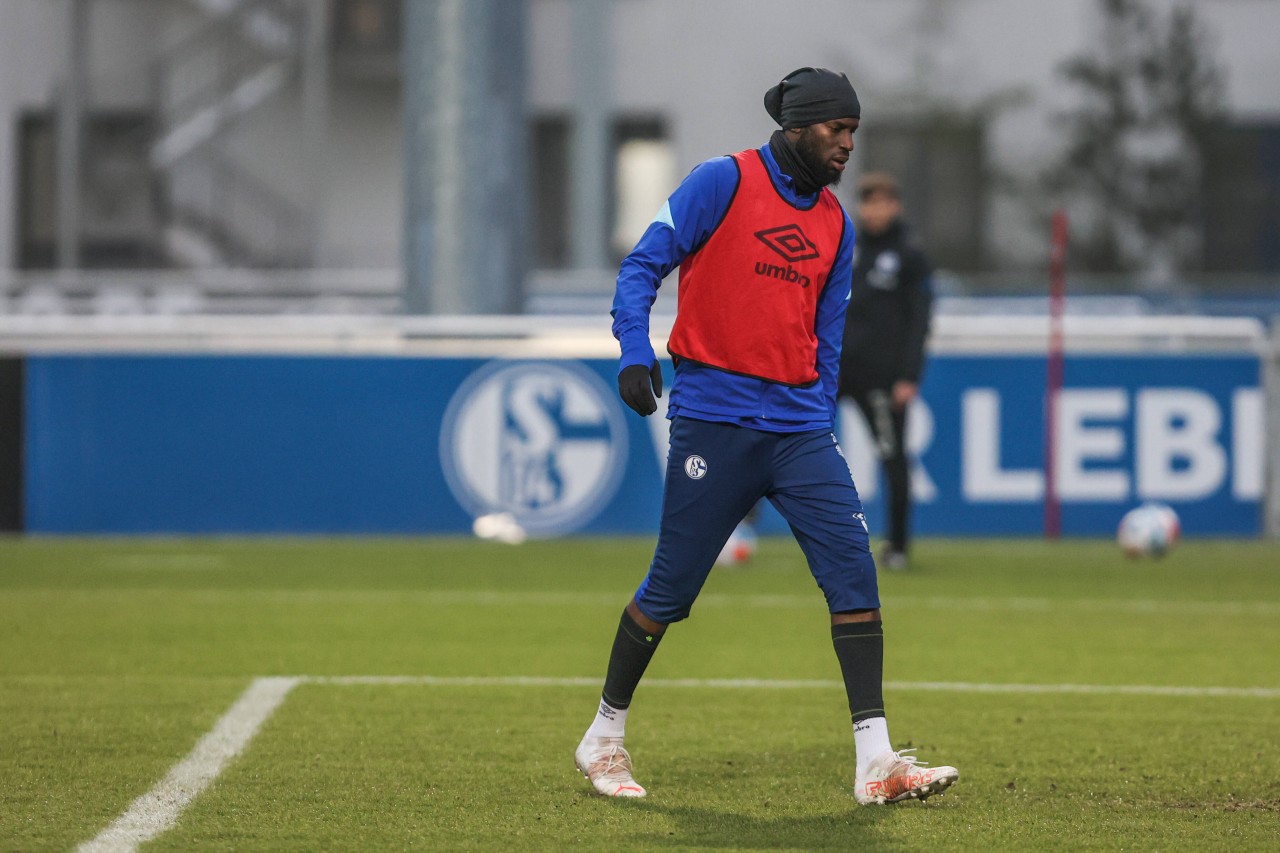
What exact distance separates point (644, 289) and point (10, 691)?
314cm

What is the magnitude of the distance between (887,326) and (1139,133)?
20705mm

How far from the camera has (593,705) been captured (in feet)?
22.4

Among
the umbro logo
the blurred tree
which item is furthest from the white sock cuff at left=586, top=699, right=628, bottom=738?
the blurred tree

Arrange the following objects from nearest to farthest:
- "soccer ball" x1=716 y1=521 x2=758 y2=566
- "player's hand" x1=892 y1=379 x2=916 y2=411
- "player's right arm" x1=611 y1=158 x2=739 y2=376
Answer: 1. "player's right arm" x1=611 y1=158 x2=739 y2=376
2. "player's hand" x1=892 y1=379 x2=916 y2=411
3. "soccer ball" x1=716 y1=521 x2=758 y2=566

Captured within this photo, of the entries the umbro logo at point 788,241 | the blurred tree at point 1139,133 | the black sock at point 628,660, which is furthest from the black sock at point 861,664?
the blurred tree at point 1139,133

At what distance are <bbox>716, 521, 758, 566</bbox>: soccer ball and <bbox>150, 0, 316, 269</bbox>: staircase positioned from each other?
17418 millimetres

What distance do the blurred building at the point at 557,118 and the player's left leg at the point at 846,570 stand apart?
75.6 ft

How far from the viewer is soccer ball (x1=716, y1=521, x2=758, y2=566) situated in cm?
1177

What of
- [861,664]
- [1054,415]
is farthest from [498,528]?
[861,664]

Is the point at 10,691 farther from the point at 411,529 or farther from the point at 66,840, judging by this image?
the point at 411,529

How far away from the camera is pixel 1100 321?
13.4 metres

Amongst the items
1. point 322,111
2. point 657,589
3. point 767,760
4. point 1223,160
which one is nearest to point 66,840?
point 657,589

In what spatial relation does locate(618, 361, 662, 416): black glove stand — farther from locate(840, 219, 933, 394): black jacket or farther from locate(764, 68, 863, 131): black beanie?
locate(840, 219, 933, 394): black jacket

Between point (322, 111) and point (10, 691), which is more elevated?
point (322, 111)
